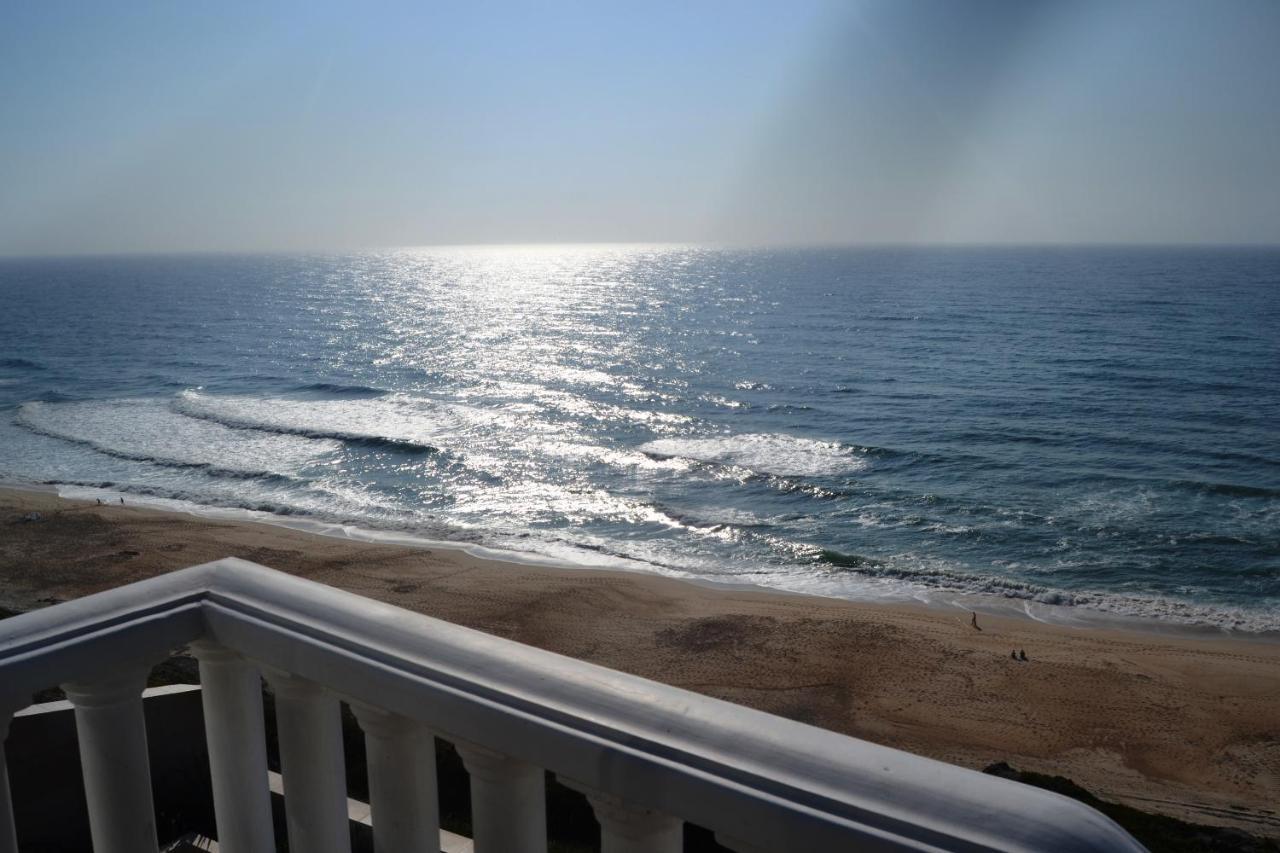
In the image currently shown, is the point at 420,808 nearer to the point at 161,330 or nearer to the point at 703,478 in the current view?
the point at 703,478

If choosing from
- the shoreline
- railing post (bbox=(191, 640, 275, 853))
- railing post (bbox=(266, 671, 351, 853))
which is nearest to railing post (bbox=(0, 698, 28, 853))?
railing post (bbox=(191, 640, 275, 853))

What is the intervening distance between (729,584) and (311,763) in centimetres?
1959

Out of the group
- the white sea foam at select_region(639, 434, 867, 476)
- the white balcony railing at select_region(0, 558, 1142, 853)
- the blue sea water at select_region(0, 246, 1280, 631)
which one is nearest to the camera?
the white balcony railing at select_region(0, 558, 1142, 853)

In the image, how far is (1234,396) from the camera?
38.3m

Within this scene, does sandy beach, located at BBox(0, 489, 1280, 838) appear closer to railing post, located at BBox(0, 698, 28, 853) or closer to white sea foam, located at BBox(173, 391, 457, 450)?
white sea foam, located at BBox(173, 391, 457, 450)

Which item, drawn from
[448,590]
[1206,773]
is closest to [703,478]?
[448,590]

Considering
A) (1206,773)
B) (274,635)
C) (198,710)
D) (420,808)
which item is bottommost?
(1206,773)

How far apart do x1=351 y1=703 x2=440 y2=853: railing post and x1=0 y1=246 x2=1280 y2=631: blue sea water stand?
19702mm

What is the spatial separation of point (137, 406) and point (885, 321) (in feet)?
166

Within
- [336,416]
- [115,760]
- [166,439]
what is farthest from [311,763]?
[336,416]

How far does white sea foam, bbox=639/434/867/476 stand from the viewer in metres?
29.7

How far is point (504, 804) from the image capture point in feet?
4.85

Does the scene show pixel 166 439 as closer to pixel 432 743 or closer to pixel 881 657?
pixel 881 657

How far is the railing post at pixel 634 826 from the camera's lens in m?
1.32
